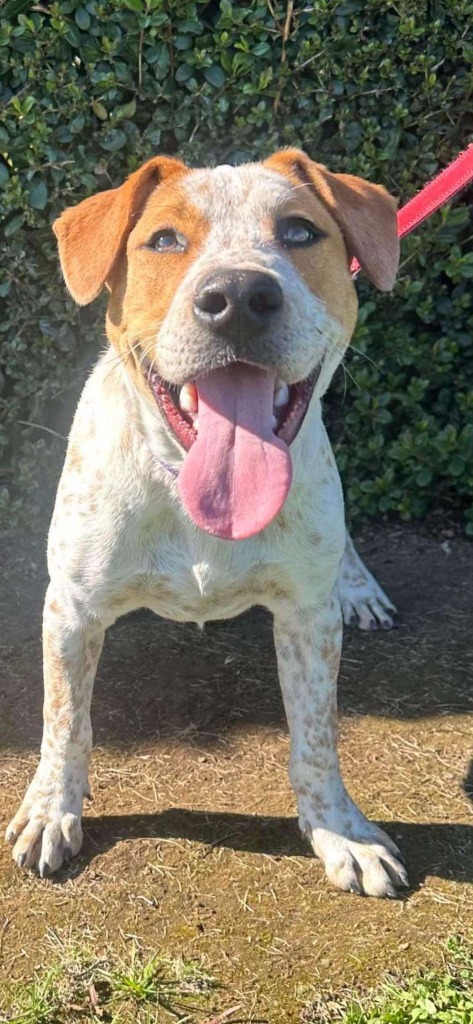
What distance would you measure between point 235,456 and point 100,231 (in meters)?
0.83

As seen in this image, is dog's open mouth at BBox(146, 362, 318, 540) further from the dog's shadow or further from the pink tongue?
the dog's shadow

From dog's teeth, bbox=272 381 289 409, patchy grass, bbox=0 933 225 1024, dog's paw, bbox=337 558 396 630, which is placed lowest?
dog's paw, bbox=337 558 396 630

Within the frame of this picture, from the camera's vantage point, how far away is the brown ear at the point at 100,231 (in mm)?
3032

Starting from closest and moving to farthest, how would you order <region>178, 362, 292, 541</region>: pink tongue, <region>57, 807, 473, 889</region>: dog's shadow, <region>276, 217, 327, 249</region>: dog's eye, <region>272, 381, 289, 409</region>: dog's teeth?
<region>178, 362, 292, 541</region>: pink tongue → <region>272, 381, 289, 409</region>: dog's teeth → <region>276, 217, 327, 249</region>: dog's eye → <region>57, 807, 473, 889</region>: dog's shadow

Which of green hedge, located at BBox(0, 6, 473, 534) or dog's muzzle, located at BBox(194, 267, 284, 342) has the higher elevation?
dog's muzzle, located at BBox(194, 267, 284, 342)

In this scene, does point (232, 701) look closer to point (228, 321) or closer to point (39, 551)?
point (39, 551)

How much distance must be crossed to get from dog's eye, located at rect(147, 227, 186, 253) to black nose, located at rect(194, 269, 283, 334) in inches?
13.4

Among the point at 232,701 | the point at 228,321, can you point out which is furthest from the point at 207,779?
the point at 228,321

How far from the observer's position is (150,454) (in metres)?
3.16

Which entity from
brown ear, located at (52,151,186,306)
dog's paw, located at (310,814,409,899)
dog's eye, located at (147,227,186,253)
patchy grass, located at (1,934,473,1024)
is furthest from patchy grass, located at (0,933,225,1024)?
dog's eye, located at (147,227,186,253)

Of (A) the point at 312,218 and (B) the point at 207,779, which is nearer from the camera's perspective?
(A) the point at 312,218

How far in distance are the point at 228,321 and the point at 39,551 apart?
310 cm

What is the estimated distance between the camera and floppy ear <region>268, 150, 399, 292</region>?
10.2 ft

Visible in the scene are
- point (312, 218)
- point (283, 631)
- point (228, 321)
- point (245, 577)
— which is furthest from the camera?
point (283, 631)
